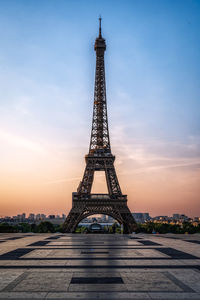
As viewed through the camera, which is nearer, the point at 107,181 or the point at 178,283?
the point at 178,283

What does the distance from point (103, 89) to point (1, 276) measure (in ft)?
197

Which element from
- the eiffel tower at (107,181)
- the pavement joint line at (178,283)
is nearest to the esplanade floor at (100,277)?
the pavement joint line at (178,283)

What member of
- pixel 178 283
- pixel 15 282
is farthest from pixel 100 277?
Answer: pixel 15 282

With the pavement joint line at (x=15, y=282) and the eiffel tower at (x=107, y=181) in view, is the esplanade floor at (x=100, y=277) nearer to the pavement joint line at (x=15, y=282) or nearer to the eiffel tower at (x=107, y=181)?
the pavement joint line at (x=15, y=282)

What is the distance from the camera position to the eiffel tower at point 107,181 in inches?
2208

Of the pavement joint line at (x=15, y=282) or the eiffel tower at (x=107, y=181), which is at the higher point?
the eiffel tower at (x=107, y=181)

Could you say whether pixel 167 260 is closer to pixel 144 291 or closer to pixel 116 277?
pixel 116 277

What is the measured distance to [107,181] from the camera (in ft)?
204

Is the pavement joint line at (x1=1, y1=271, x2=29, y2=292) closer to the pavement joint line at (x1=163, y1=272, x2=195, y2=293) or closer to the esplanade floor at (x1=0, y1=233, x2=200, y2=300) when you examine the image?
the esplanade floor at (x1=0, y1=233, x2=200, y2=300)

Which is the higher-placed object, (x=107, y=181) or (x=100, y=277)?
(x=107, y=181)

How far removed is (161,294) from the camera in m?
→ 8.21

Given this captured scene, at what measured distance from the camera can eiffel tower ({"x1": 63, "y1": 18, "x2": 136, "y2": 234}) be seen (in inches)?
2208

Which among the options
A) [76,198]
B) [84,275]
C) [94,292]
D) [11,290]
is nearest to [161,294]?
[94,292]

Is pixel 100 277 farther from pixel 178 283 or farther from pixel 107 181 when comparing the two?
pixel 107 181
